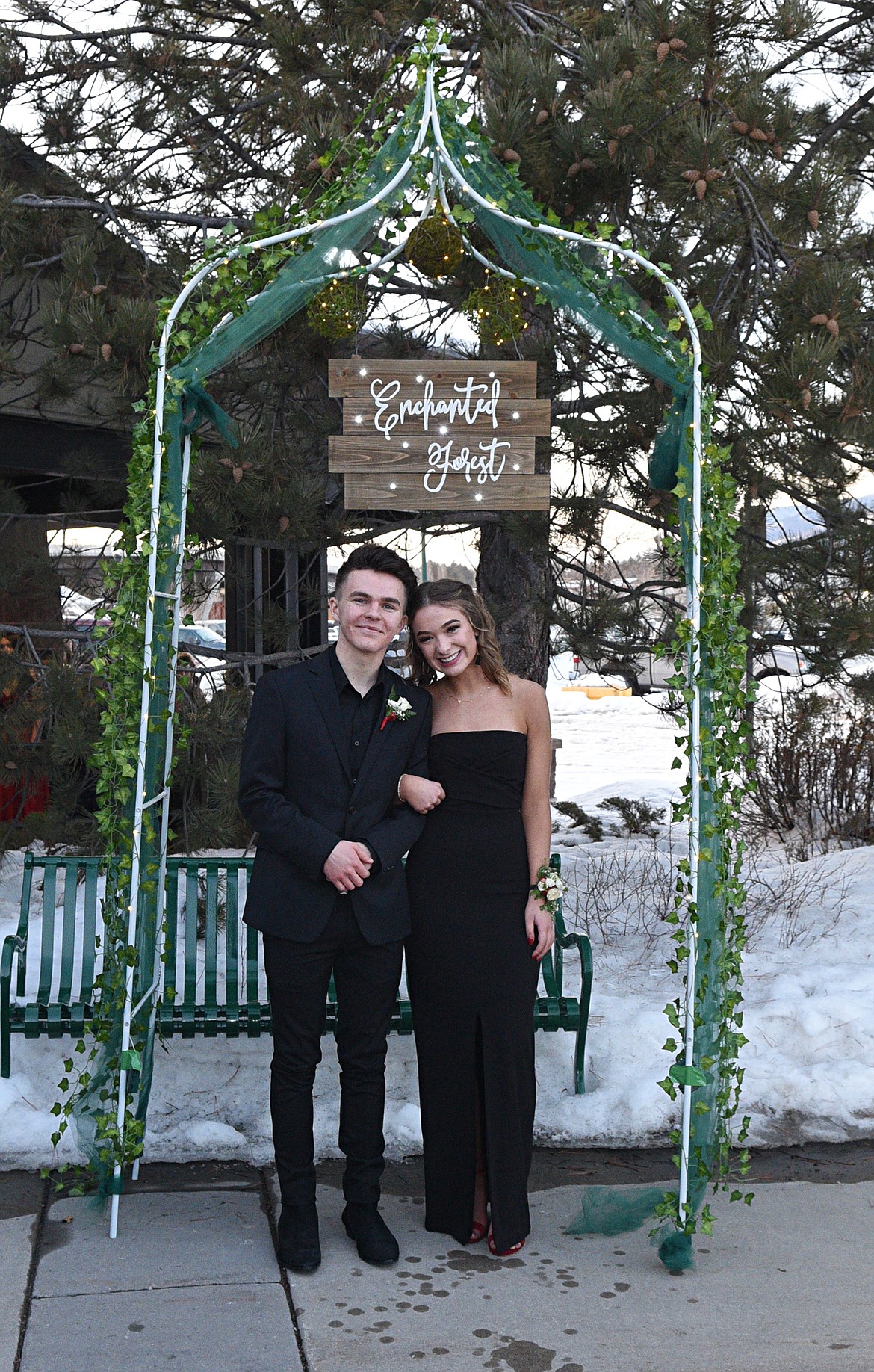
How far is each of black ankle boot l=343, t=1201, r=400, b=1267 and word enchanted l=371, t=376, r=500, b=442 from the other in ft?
7.48

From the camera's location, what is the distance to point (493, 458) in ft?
12.8

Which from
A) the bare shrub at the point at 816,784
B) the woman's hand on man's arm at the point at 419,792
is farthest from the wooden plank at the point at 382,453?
the bare shrub at the point at 816,784

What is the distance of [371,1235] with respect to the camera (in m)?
3.39

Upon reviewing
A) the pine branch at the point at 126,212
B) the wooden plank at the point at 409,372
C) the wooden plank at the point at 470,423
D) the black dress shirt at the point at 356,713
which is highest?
the pine branch at the point at 126,212

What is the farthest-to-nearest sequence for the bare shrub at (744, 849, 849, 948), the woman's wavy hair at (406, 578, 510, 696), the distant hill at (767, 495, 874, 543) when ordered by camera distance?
the bare shrub at (744, 849, 849, 948)
the distant hill at (767, 495, 874, 543)
the woman's wavy hair at (406, 578, 510, 696)

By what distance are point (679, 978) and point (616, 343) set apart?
10.1 feet

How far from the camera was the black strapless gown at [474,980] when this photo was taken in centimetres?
344

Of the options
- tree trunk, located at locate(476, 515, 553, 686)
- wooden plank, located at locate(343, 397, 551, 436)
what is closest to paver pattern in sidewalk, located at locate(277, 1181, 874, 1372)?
wooden plank, located at locate(343, 397, 551, 436)

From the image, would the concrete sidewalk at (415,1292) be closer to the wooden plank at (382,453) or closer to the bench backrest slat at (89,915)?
the bench backrest slat at (89,915)

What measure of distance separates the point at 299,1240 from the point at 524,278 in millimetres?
2874

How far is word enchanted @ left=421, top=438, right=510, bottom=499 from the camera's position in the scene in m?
3.87

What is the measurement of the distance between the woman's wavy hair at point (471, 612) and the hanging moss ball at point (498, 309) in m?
1.18

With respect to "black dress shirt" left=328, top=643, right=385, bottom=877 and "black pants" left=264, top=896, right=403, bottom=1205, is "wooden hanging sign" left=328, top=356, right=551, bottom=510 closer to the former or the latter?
"black dress shirt" left=328, top=643, right=385, bottom=877

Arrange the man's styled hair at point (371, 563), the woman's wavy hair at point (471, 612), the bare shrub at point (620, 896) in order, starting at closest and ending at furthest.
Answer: the man's styled hair at point (371, 563), the woman's wavy hair at point (471, 612), the bare shrub at point (620, 896)
